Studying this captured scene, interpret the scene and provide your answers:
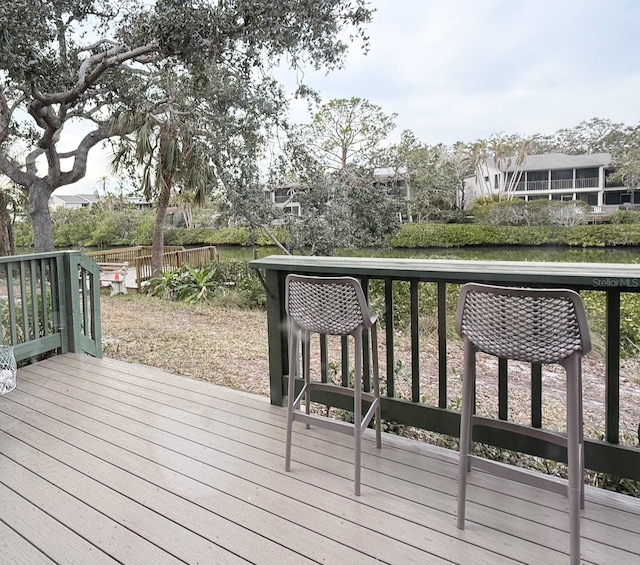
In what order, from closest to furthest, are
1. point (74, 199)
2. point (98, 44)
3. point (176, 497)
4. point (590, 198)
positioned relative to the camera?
point (176, 497), point (98, 44), point (590, 198), point (74, 199)

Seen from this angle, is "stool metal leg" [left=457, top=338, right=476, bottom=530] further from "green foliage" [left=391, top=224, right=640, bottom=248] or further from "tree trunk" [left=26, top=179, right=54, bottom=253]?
"tree trunk" [left=26, top=179, right=54, bottom=253]

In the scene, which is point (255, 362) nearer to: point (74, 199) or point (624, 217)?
point (624, 217)

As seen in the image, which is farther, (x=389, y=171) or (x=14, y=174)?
(x=389, y=171)

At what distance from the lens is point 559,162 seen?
8.26m

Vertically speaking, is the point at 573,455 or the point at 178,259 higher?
the point at 178,259

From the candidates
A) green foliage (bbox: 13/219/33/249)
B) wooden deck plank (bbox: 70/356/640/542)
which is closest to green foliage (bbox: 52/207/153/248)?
green foliage (bbox: 13/219/33/249)

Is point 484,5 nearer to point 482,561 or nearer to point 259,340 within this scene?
point 259,340

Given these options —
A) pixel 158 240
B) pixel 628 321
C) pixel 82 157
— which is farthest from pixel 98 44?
pixel 628 321

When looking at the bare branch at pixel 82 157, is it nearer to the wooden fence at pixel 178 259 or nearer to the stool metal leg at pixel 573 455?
the wooden fence at pixel 178 259

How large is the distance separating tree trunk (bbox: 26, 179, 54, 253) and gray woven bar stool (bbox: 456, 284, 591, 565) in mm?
7393

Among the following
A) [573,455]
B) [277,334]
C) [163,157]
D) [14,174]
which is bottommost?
[573,455]

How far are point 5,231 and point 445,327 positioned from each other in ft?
29.2

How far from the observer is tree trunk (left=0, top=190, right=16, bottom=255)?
26.0 feet

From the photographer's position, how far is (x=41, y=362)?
3.40 metres
